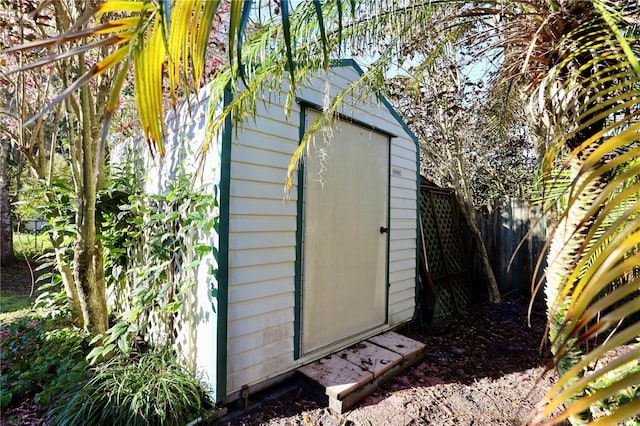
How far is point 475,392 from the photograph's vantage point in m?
2.83

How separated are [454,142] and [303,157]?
349cm

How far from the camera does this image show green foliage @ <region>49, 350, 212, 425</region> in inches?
81.3

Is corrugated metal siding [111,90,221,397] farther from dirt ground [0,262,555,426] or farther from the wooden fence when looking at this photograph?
the wooden fence

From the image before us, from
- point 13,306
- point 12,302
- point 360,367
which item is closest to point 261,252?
point 360,367

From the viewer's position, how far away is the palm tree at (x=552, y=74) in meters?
0.58

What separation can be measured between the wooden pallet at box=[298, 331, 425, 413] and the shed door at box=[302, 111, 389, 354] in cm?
18

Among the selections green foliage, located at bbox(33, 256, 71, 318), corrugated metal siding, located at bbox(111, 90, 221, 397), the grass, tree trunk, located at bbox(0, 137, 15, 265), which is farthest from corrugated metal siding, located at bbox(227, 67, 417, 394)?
tree trunk, located at bbox(0, 137, 15, 265)

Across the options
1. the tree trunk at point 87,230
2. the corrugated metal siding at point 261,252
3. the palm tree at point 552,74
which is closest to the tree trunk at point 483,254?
the palm tree at point 552,74

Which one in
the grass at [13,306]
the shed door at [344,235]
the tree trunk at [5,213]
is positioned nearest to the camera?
the shed door at [344,235]

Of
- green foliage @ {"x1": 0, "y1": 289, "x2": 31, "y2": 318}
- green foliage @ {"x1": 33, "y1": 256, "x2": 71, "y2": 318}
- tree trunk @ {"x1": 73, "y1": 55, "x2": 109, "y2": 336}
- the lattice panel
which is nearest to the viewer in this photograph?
tree trunk @ {"x1": 73, "y1": 55, "x2": 109, "y2": 336}

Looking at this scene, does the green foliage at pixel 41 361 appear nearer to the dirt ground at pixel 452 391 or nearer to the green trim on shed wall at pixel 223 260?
the green trim on shed wall at pixel 223 260

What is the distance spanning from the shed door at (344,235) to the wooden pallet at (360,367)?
0.58 ft

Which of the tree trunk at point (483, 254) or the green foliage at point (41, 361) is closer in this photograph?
the green foliage at point (41, 361)

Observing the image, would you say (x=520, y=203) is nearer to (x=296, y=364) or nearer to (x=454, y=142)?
(x=454, y=142)
